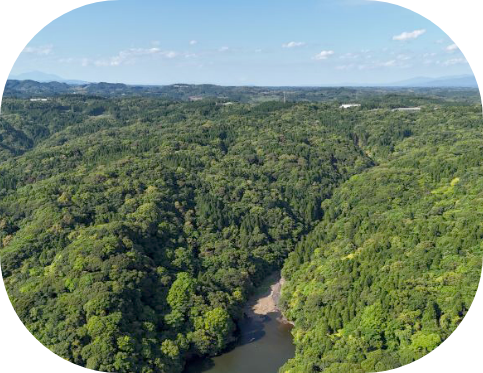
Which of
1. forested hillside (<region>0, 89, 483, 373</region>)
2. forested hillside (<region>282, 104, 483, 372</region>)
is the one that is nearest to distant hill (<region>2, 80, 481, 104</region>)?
forested hillside (<region>0, 89, 483, 373</region>)

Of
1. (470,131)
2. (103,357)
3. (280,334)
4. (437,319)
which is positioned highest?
(470,131)

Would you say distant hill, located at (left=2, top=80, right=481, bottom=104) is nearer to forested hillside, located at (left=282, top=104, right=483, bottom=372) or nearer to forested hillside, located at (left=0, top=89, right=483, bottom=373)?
forested hillside, located at (left=0, top=89, right=483, bottom=373)

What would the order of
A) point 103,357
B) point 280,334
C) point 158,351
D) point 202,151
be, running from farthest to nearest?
point 202,151
point 280,334
point 158,351
point 103,357

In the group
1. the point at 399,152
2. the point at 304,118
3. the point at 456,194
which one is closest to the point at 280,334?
the point at 456,194

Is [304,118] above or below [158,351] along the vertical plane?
above

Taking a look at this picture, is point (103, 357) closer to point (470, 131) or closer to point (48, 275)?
point (48, 275)

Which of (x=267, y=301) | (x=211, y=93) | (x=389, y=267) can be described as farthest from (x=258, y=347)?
(x=211, y=93)

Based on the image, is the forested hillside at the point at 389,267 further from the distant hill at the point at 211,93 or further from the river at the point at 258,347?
the distant hill at the point at 211,93

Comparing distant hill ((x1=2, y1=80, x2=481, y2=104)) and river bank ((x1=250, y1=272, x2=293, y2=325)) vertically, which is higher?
distant hill ((x1=2, y1=80, x2=481, y2=104))
